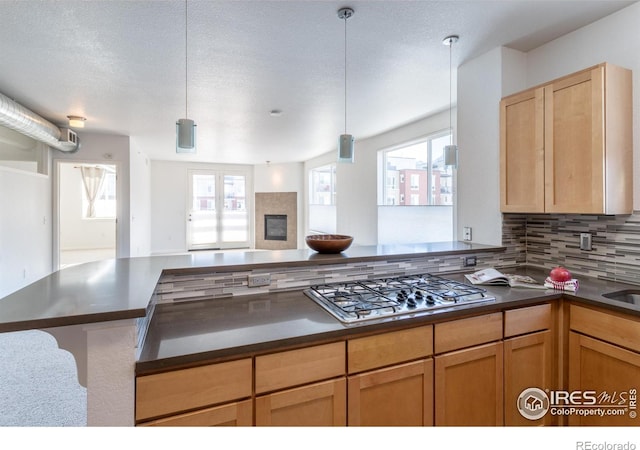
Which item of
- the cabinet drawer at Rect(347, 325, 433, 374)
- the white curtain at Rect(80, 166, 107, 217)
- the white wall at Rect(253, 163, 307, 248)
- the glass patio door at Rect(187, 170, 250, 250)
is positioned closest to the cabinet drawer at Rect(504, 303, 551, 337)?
the cabinet drawer at Rect(347, 325, 433, 374)

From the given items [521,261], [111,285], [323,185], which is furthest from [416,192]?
[111,285]

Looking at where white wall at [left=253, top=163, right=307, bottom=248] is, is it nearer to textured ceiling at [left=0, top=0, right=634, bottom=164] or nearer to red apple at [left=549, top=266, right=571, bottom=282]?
textured ceiling at [left=0, top=0, right=634, bottom=164]

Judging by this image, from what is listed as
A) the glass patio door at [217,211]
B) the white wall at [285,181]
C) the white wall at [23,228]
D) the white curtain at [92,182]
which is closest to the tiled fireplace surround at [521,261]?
the white wall at [23,228]

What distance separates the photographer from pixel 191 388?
1.10 metres

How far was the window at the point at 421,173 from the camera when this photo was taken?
4348 millimetres

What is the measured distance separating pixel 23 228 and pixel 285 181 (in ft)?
18.9

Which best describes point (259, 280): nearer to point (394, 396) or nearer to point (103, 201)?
point (394, 396)

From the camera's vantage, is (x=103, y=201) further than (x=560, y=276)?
Yes

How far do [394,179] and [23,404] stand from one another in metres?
4.91

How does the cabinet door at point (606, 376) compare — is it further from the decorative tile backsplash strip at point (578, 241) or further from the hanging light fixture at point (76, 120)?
the hanging light fixture at point (76, 120)

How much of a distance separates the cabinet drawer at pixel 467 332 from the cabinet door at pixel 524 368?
0.12m

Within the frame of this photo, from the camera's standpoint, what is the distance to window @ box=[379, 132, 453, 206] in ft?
14.3

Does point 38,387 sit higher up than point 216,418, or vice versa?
point 216,418

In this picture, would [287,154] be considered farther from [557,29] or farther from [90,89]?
[557,29]
